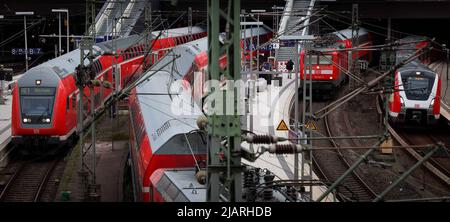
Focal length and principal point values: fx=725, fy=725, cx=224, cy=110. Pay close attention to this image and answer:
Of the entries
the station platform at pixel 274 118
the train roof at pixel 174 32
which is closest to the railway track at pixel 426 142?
the station platform at pixel 274 118

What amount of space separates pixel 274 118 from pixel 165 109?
1275cm

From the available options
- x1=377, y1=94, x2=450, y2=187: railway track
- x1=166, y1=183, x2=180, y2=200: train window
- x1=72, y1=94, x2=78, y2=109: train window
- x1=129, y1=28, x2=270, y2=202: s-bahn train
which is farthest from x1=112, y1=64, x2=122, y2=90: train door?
x1=166, y1=183, x2=180, y2=200: train window

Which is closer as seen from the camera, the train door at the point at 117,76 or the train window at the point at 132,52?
the train door at the point at 117,76

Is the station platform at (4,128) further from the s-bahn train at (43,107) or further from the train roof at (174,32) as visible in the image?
the train roof at (174,32)

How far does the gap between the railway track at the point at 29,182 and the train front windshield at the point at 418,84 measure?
43.0 ft

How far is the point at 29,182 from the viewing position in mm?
21031

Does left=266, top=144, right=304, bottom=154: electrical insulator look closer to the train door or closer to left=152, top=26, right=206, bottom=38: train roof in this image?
the train door

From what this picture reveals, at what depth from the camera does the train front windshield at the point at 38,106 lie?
22234 millimetres

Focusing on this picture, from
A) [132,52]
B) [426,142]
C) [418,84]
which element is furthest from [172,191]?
[132,52]

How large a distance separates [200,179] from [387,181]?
1155 cm

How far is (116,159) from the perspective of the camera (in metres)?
24.2

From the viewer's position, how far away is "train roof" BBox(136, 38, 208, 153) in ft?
47.0

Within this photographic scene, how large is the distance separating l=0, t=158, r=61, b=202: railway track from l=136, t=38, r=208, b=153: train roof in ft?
12.2
